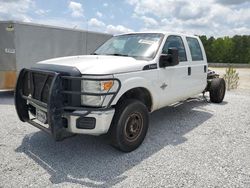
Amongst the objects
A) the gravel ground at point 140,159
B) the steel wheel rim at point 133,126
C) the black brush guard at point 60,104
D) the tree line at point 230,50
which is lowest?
the gravel ground at point 140,159

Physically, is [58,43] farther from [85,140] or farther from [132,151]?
[132,151]

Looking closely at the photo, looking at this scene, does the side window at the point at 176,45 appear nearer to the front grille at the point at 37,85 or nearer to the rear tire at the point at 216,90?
the front grille at the point at 37,85

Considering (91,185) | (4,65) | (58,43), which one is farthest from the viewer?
(58,43)

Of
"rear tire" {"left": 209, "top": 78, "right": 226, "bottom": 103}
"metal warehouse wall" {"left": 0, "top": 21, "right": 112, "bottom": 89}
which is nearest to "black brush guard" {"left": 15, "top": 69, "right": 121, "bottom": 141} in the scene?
"rear tire" {"left": 209, "top": 78, "right": 226, "bottom": 103}

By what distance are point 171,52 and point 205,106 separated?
132 inches

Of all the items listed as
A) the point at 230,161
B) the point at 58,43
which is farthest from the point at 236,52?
the point at 230,161

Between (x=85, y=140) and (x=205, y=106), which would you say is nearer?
(x=85, y=140)

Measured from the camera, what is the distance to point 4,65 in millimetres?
8383

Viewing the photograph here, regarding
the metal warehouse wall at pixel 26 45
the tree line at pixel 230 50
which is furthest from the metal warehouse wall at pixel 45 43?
the tree line at pixel 230 50

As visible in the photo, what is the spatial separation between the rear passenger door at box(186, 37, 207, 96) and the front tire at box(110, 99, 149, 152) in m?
1.99

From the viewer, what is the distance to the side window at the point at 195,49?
229 inches

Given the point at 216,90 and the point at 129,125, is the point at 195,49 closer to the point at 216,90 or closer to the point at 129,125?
the point at 216,90

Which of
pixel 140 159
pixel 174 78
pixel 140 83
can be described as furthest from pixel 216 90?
pixel 140 159

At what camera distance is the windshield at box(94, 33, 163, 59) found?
4622mm
